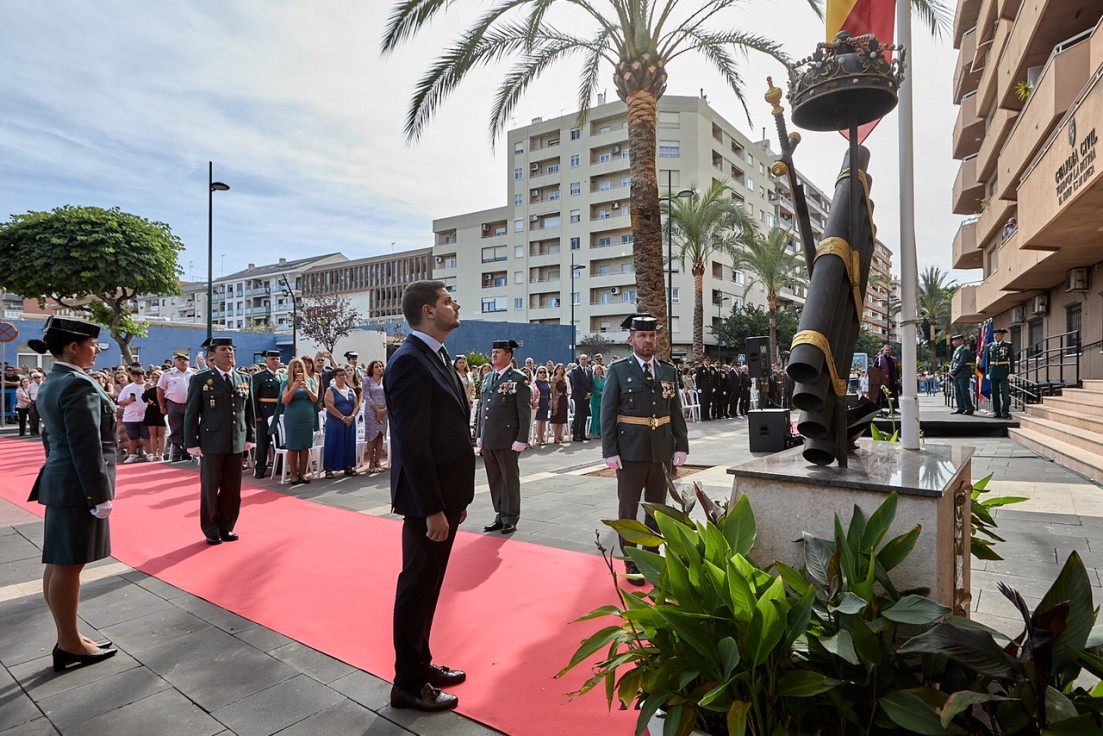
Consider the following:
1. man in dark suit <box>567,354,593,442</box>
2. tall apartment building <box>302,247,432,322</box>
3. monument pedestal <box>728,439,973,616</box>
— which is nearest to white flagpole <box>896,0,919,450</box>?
monument pedestal <box>728,439,973,616</box>

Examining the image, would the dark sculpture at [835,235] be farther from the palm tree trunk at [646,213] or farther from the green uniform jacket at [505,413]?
the palm tree trunk at [646,213]

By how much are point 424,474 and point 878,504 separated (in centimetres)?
201

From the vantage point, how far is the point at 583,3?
35.1 ft

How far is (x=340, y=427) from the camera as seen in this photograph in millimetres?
10352

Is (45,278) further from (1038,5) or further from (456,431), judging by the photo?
(1038,5)

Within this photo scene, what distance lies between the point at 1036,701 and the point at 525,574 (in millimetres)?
3816

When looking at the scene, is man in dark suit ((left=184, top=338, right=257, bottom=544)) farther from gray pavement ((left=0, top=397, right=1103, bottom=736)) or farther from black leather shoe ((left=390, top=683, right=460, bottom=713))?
black leather shoe ((left=390, top=683, right=460, bottom=713))

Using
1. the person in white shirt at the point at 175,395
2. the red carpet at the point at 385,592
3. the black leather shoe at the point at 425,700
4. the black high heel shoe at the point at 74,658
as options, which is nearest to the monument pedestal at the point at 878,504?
the red carpet at the point at 385,592

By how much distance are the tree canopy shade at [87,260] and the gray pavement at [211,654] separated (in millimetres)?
19194

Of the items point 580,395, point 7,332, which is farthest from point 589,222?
point 7,332

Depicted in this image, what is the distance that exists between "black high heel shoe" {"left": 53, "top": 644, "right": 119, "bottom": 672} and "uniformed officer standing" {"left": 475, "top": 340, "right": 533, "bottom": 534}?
353cm

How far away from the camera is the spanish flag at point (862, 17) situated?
397cm

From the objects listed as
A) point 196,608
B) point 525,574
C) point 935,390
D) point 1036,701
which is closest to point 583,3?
point 525,574

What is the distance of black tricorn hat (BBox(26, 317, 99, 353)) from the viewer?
366 centimetres
